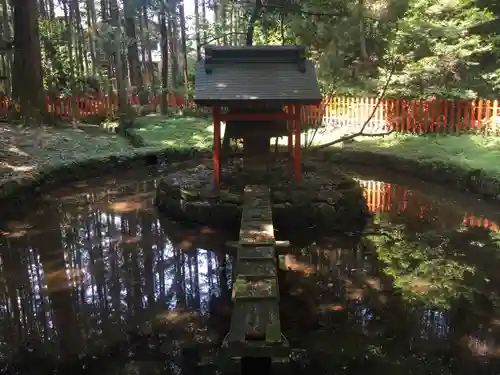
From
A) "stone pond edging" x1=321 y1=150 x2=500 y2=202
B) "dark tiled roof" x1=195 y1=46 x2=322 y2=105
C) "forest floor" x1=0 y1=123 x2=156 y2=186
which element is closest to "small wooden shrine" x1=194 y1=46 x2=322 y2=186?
"dark tiled roof" x1=195 y1=46 x2=322 y2=105

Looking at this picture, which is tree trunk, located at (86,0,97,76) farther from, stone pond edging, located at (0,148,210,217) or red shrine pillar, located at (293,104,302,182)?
red shrine pillar, located at (293,104,302,182)

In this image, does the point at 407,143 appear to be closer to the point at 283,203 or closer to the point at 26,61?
the point at 283,203

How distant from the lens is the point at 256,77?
34.4 ft

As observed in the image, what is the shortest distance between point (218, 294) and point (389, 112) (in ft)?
44.6

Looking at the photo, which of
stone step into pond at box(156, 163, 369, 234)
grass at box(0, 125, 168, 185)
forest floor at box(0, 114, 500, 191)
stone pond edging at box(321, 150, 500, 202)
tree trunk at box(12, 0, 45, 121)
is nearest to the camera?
stone step into pond at box(156, 163, 369, 234)

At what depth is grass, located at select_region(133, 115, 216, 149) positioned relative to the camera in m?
18.0

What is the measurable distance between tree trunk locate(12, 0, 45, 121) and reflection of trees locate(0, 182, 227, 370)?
9262 mm

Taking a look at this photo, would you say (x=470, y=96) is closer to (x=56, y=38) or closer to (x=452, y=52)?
(x=452, y=52)

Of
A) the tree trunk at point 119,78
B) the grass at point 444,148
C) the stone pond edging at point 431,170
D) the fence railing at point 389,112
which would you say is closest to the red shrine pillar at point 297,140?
the stone pond edging at point 431,170

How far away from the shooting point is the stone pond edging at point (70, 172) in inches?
457

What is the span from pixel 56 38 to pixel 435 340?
85.9 feet

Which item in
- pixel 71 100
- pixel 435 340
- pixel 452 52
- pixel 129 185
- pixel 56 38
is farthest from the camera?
pixel 56 38

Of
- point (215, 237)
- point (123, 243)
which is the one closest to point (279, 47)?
point (215, 237)

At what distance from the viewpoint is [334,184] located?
10.9m
